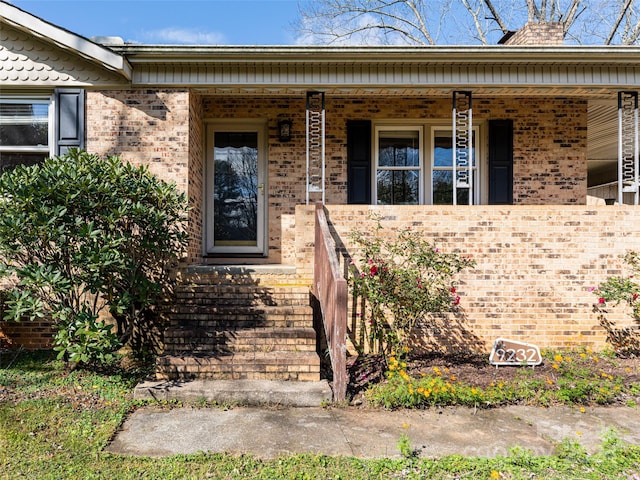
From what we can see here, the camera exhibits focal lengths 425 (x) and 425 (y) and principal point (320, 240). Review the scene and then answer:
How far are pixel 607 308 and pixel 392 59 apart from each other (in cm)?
432

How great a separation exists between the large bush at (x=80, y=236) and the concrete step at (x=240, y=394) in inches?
23.6

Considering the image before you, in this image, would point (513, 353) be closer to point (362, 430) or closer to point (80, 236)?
point (362, 430)

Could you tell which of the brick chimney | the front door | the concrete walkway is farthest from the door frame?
the brick chimney

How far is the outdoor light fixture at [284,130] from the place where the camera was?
22.5 ft

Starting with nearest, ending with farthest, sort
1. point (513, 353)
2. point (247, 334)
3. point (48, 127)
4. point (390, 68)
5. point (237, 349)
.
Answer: point (237, 349) → point (247, 334) → point (513, 353) → point (48, 127) → point (390, 68)

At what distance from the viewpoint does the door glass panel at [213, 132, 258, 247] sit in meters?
7.23

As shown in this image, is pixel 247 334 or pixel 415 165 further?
pixel 415 165

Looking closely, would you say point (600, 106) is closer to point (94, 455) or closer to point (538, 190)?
point (538, 190)

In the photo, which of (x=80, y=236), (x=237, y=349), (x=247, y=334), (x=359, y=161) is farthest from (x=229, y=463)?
(x=359, y=161)

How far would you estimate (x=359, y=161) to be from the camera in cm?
702

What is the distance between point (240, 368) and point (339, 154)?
159 inches

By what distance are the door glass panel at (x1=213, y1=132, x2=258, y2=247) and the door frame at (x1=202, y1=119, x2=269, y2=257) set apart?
84mm

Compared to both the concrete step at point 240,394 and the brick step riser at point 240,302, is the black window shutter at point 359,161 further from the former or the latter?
the concrete step at point 240,394

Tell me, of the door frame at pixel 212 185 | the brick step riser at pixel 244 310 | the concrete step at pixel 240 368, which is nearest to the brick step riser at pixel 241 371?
the concrete step at pixel 240 368
